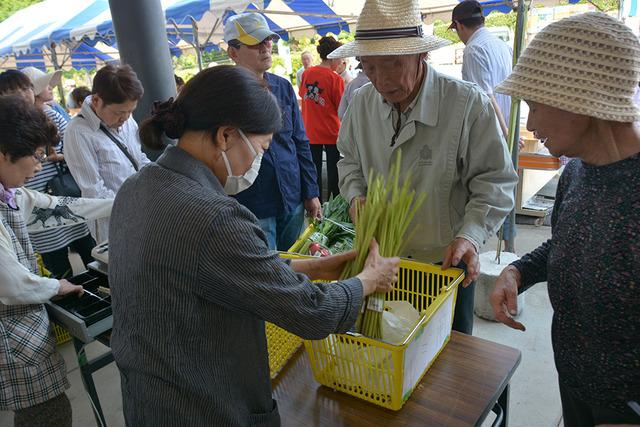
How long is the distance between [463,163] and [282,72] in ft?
28.4

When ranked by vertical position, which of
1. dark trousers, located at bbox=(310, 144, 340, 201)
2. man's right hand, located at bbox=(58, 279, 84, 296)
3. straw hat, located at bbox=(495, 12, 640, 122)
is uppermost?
straw hat, located at bbox=(495, 12, 640, 122)

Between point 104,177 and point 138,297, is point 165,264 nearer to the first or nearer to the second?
point 138,297

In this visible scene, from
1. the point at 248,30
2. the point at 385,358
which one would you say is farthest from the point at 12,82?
the point at 385,358

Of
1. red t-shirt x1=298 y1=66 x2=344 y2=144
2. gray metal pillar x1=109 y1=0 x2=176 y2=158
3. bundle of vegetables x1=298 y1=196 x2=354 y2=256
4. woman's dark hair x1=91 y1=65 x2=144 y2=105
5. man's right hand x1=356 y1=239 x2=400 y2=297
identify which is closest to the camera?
man's right hand x1=356 y1=239 x2=400 y2=297

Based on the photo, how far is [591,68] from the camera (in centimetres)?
92

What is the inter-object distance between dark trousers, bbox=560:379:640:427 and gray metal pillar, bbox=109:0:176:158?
3.05m

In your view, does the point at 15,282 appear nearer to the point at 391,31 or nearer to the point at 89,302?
the point at 89,302

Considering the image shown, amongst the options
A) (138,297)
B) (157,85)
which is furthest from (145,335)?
(157,85)

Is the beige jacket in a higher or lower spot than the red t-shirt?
higher

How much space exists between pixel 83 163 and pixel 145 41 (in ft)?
3.57

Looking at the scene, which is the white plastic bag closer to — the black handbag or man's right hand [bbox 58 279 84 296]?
man's right hand [bbox 58 279 84 296]

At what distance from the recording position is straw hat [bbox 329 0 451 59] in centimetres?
154

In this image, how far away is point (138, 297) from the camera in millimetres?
974

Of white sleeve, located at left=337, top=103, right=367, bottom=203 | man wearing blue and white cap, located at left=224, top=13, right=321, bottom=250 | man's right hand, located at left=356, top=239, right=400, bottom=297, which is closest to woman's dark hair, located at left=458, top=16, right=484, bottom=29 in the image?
man wearing blue and white cap, located at left=224, top=13, right=321, bottom=250
